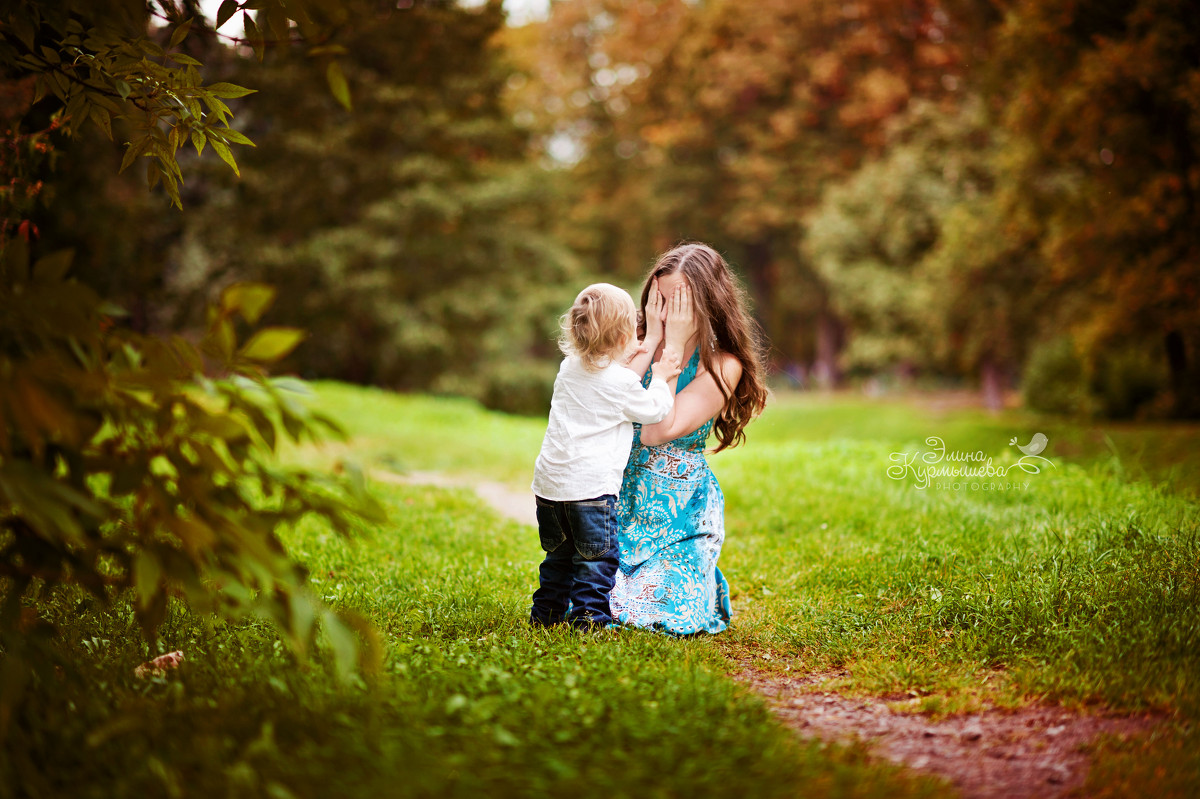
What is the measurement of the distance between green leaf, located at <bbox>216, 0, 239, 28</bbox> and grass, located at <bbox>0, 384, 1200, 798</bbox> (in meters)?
1.39

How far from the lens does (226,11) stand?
8.08 feet

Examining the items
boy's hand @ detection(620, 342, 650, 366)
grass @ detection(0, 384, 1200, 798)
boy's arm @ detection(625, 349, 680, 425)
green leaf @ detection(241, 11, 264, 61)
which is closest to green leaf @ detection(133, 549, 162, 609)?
grass @ detection(0, 384, 1200, 798)

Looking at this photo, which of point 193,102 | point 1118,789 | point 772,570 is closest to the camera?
point 1118,789

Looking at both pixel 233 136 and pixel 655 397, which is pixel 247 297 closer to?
pixel 233 136

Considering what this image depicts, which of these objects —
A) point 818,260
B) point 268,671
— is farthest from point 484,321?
point 268,671

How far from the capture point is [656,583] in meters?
3.77

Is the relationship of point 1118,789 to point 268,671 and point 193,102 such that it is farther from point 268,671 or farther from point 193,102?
point 193,102

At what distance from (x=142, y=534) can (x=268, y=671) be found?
0.96 metres

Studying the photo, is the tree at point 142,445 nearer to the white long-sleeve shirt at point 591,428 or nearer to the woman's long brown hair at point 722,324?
the white long-sleeve shirt at point 591,428

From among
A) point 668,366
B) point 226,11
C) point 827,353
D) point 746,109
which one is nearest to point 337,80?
point 226,11

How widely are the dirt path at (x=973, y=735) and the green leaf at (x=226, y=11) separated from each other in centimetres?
282

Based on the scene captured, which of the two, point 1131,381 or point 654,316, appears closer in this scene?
point 654,316

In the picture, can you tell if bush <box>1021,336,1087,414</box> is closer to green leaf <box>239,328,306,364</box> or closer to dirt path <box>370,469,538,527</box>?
dirt path <box>370,469,538,527</box>

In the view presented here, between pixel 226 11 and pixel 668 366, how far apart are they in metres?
2.25
